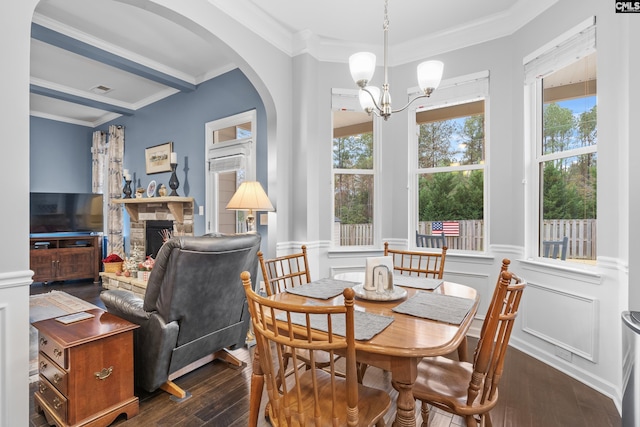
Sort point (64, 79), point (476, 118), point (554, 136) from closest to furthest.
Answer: point (554, 136) < point (476, 118) < point (64, 79)

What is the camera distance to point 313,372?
1.00m

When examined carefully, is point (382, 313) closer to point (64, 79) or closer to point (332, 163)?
point (332, 163)

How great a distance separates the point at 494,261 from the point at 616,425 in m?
1.46

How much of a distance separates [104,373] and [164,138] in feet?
13.3

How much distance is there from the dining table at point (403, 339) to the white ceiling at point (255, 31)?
2.51m

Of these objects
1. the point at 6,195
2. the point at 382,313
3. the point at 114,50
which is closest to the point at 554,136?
the point at 382,313

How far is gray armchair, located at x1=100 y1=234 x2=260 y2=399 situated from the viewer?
73.1 inches

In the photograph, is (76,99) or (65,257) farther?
(65,257)

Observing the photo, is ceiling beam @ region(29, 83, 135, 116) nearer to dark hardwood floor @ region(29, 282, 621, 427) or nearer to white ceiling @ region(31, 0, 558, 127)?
white ceiling @ region(31, 0, 558, 127)

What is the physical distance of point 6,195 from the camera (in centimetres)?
149

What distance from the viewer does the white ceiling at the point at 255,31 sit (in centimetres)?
285

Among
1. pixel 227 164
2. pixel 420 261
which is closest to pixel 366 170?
pixel 420 261

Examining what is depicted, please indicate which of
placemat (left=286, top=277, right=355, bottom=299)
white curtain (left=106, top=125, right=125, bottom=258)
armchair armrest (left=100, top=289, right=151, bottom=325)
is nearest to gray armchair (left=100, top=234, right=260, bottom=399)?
armchair armrest (left=100, top=289, right=151, bottom=325)

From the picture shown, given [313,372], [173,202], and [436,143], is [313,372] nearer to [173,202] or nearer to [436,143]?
[436,143]
